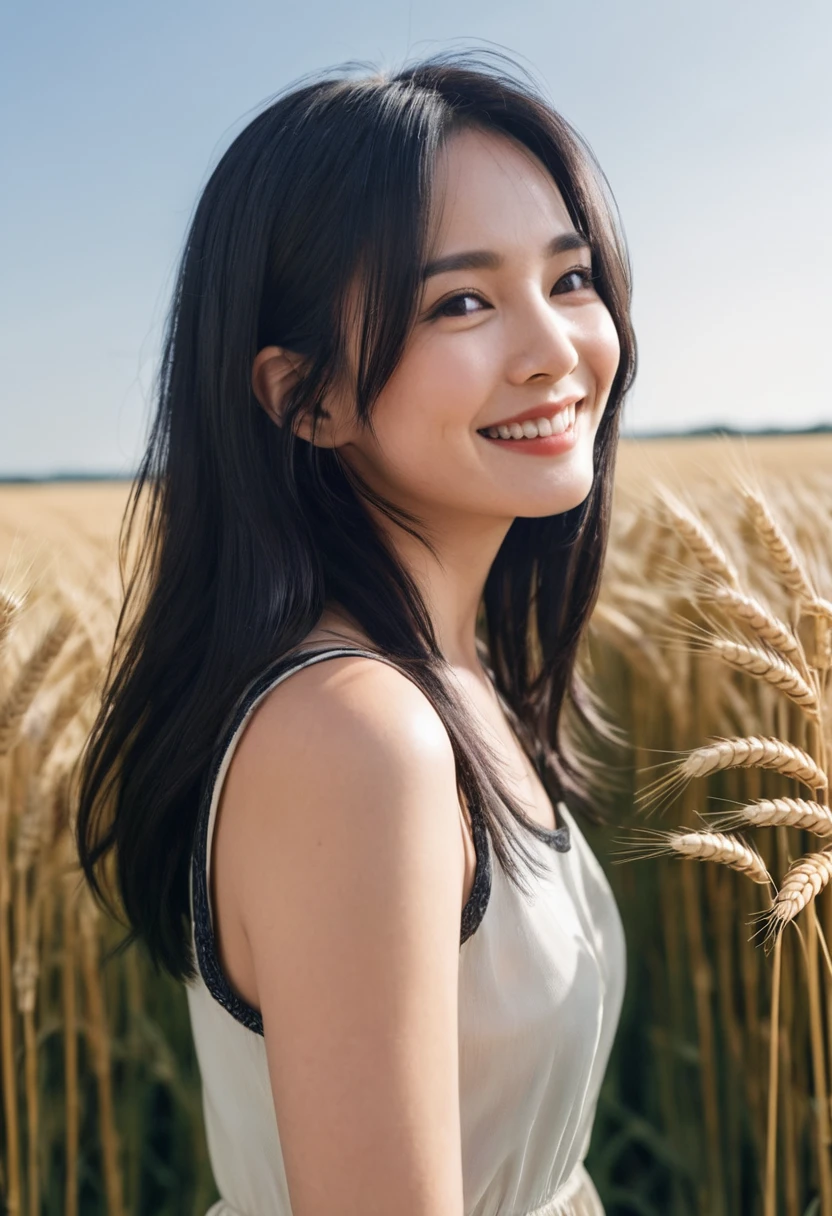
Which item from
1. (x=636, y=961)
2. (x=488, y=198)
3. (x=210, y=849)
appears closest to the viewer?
(x=210, y=849)

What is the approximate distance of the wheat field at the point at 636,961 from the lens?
1.44 m

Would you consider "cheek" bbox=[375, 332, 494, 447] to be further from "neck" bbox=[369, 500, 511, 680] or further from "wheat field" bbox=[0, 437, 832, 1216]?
"wheat field" bbox=[0, 437, 832, 1216]

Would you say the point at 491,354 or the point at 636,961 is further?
the point at 636,961

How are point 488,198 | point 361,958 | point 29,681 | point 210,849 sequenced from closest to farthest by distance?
point 361,958 < point 210,849 < point 488,198 < point 29,681

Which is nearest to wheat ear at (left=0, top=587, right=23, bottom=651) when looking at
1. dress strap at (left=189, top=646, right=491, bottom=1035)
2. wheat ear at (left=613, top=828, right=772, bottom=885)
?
dress strap at (left=189, top=646, right=491, bottom=1035)

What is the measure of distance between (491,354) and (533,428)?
8 centimetres

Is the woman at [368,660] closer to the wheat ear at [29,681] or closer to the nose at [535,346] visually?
the nose at [535,346]

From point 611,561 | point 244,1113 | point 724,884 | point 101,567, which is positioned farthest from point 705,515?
point 244,1113

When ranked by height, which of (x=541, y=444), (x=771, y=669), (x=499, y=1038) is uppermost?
(x=541, y=444)

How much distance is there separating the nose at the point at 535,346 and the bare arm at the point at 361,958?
1.13 feet

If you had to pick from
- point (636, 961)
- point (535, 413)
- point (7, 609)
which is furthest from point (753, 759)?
point (636, 961)

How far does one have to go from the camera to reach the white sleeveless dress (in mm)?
871

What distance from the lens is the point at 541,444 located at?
0.97m

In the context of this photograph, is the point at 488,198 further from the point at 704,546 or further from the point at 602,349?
the point at 704,546
